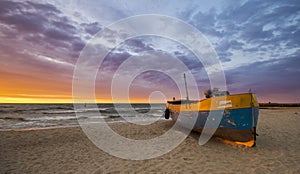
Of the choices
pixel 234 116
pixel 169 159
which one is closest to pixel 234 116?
pixel 234 116

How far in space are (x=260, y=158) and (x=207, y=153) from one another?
1.84m

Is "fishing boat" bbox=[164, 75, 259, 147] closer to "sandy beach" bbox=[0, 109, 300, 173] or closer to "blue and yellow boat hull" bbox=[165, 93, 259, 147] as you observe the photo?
"blue and yellow boat hull" bbox=[165, 93, 259, 147]

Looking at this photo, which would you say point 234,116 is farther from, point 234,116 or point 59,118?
point 59,118

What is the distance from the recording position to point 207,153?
7266 mm

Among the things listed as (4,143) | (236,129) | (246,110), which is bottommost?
→ (4,143)

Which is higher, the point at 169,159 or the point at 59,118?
the point at 169,159

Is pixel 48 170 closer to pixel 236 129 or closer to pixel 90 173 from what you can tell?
pixel 90 173

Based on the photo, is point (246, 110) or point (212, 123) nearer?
point (246, 110)

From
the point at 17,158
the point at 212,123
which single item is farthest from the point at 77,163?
the point at 212,123

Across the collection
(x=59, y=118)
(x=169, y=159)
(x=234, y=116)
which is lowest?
(x=59, y=118)

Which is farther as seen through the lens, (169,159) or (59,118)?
(59,118)

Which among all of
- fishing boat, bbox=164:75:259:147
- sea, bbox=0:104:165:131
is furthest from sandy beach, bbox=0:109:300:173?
sea, bbox=0:104:165:131

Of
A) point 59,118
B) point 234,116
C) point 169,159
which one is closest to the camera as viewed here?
point 169,159

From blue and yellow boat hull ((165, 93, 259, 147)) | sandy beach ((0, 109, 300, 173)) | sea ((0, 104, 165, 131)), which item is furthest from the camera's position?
sea ((0, 104, 165, 131))
